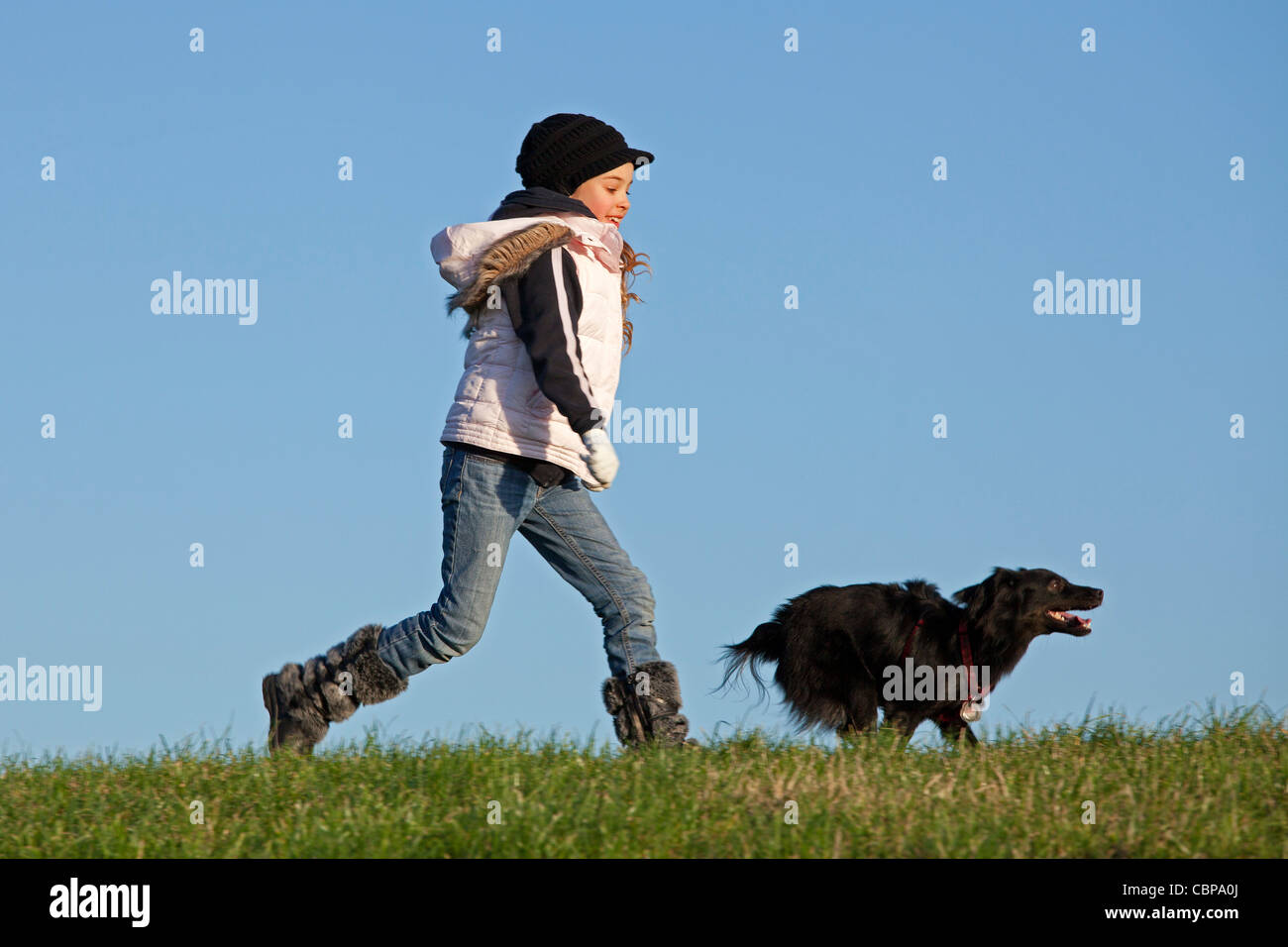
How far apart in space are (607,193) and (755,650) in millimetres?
3448

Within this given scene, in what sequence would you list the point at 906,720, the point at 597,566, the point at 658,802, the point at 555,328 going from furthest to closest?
the point at 906,720 < the point at 597,566 < the point at 555,328 < the point at 658,802

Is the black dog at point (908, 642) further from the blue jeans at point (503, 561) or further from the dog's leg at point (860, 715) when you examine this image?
the blue jeans at point (503, 561)

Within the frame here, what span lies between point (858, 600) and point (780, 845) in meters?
4.07

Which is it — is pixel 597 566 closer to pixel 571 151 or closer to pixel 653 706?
pixel 653 706

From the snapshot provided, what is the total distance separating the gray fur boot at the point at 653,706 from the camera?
202 inches

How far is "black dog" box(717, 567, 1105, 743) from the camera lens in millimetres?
7125

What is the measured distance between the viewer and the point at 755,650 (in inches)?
302

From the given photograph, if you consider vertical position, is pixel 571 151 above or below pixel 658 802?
above

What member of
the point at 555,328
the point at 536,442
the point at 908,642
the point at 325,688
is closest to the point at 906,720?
the point at 908,642

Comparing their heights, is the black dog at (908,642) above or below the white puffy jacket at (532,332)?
below

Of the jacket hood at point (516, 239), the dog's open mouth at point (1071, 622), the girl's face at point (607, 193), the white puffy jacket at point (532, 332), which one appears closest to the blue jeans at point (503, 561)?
the white puffy jacket at point (532, 332)

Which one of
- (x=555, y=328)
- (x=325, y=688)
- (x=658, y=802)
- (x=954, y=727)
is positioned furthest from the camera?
(x=954, y=727)

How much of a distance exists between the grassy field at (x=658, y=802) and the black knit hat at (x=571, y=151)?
253 cm
